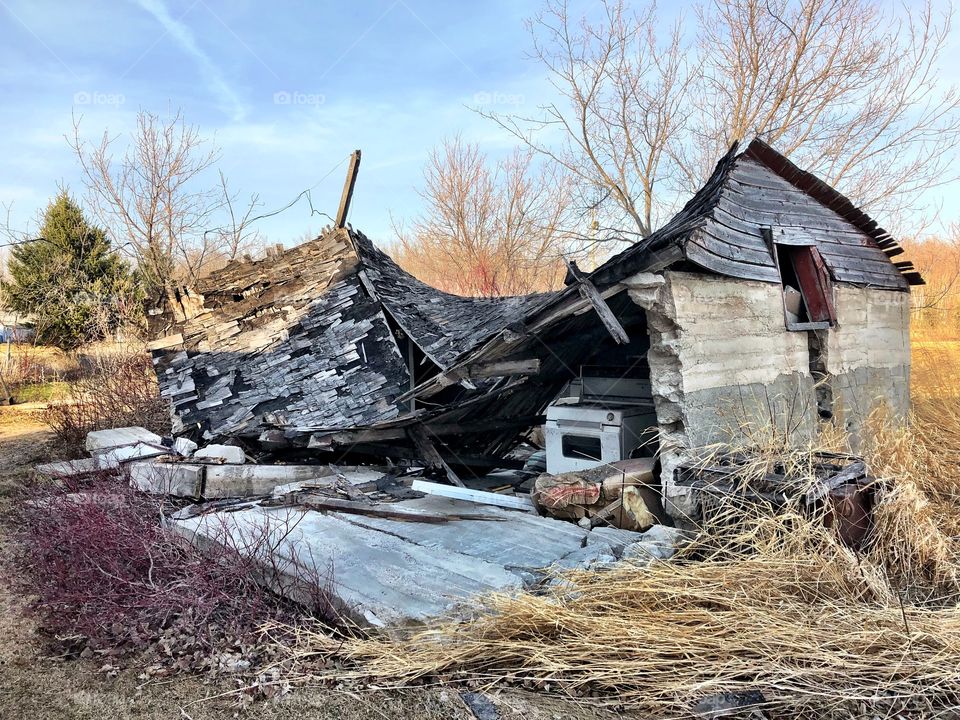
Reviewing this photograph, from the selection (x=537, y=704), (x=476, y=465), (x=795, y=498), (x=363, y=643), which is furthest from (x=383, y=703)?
(x=476, y=465)

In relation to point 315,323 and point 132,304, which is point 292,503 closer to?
point 315,323

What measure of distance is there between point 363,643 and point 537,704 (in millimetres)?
1118

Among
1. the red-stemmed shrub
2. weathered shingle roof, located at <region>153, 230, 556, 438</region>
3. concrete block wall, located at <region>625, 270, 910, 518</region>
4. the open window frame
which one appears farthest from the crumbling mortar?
the red-stemmed shrub

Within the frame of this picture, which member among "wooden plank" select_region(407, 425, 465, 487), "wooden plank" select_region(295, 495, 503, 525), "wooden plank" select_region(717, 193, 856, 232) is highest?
"wooden plank" select_region(717, 193, 856, 232)

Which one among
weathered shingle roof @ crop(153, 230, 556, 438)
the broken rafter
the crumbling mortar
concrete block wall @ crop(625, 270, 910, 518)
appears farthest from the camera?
weathered shingle roof @ crop(153, 230, 556, 438)

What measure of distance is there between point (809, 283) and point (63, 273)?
2330 centimetres

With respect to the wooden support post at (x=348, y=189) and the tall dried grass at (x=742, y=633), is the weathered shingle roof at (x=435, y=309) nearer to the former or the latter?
the wooden support post at (x=348, y=189)

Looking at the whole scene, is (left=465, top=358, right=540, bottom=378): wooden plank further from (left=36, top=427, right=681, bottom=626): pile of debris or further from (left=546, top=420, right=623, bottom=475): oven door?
(left=36, top=427, right=681, bottom=626): pile of debris

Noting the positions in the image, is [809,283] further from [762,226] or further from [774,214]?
[762,226]

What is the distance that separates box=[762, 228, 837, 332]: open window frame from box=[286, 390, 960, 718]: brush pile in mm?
3762

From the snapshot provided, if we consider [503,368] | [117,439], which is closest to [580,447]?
[503,368]

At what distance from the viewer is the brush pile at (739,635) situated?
128 inches

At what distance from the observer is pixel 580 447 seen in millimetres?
7527

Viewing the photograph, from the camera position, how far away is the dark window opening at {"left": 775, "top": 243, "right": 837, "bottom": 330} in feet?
25.9
